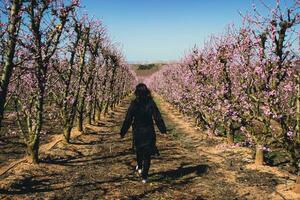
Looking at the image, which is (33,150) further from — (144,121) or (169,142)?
(169,142)

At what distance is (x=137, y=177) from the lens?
A: 11852 millimetres

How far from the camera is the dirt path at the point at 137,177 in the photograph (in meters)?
10.3

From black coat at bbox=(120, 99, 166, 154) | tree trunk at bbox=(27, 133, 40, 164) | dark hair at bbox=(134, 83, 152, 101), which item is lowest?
tree trunk at bbox=(27, 133, 40, 164)

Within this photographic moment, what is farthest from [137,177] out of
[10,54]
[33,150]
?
[10,54]

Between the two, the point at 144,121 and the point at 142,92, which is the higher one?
the point at 142,92

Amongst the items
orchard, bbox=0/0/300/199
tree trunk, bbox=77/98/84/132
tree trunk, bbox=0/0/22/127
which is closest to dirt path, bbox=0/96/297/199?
orchard, bbox=0/0/300/199

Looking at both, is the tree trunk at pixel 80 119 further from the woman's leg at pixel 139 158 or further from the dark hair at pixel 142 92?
the dark hair at pixel 142 92

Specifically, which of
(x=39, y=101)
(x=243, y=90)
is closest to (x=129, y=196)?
(x=39, y=101)

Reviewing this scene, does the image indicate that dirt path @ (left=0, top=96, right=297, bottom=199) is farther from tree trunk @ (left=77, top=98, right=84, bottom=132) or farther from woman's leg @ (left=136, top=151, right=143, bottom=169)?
tree trunk @ (left=77, top=98, right=84, bottom=132)

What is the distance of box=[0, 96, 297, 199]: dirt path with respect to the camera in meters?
10.3

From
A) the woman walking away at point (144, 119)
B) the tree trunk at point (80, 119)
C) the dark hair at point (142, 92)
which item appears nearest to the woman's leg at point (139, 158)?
the woman walking away at point (144, 119)

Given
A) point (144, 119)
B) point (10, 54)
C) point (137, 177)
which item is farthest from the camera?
point (137, 177)

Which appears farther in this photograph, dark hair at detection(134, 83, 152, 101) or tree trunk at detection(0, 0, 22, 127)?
dark hair at detection(134, 83, 152, 101)

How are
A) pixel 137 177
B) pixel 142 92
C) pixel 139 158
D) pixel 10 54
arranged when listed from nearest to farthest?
1. pixel 10 54
2. pixel 142 92
3. pixel 139 158
4. pixel 137 177
